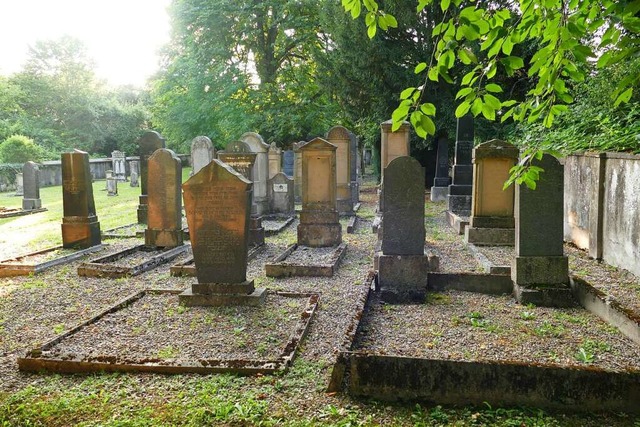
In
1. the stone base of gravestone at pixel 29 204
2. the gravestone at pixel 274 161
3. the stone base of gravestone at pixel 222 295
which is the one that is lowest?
the stone base of gravestone at pixel 222 295

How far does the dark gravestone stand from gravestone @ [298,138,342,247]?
354cm

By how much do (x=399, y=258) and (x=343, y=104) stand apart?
595 inches

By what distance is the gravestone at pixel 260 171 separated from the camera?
14.2 meters

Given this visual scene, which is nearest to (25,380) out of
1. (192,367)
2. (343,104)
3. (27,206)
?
(192,367)

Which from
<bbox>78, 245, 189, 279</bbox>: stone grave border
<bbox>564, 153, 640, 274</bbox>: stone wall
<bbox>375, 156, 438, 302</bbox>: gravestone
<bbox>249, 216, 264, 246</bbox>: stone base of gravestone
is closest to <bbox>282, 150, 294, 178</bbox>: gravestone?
<bbox>249, 216, 264, 246</bbox>: stone base of gravestone

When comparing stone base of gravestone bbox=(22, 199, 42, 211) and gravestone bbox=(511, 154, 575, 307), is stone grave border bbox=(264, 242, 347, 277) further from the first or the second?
stone base of gravestone bbox=(22, 199, 42, 211)

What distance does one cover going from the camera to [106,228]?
493 inches

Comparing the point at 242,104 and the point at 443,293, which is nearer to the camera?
the point at 443,293

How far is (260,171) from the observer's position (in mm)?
14352

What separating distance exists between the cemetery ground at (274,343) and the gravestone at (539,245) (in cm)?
34

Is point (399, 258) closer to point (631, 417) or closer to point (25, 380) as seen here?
point (631, 417)

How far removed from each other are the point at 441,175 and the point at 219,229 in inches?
519

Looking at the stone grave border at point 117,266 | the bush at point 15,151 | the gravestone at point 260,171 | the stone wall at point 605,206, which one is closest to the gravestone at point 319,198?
the stone grave border at point 117,266

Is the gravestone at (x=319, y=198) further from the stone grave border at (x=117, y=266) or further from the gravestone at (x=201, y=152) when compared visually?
the gravestone at (x=201, y=152)
